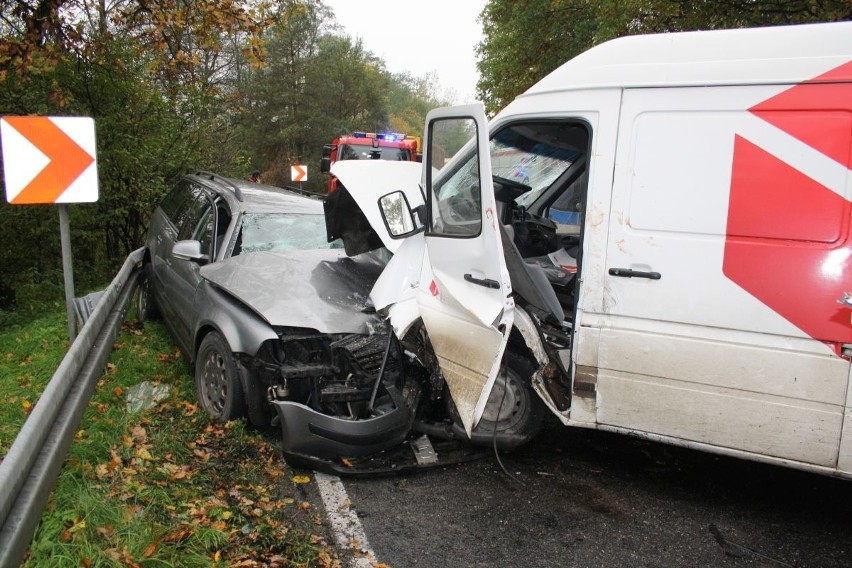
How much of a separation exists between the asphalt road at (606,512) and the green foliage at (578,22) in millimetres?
5981

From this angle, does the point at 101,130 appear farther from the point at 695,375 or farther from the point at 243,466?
the point at 695,375

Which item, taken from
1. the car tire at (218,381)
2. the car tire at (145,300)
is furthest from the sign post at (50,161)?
the car tire at (145,300)

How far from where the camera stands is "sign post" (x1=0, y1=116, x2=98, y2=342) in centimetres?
432

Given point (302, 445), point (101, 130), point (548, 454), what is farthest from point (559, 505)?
point (101, 130)

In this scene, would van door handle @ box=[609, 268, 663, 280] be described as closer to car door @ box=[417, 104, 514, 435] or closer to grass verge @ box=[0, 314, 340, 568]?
car door @ box=[417, 104, 514, 435]

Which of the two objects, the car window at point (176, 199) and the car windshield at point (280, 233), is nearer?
the car windshield at point (280, 233)

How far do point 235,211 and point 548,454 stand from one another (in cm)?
315

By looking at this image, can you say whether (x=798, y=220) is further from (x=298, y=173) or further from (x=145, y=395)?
(x=298, y=173)

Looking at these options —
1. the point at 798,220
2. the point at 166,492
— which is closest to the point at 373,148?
the point at 166,492

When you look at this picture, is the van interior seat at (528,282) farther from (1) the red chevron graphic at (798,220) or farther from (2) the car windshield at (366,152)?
(2) the car windshield at (366,152)

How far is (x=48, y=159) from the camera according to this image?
448 cm

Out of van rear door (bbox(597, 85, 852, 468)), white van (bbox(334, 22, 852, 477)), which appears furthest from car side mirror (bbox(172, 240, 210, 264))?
van rear door (bbox(597, 85, 852, 468))

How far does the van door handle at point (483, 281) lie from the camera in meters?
3.56

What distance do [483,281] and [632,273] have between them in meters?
0.78
